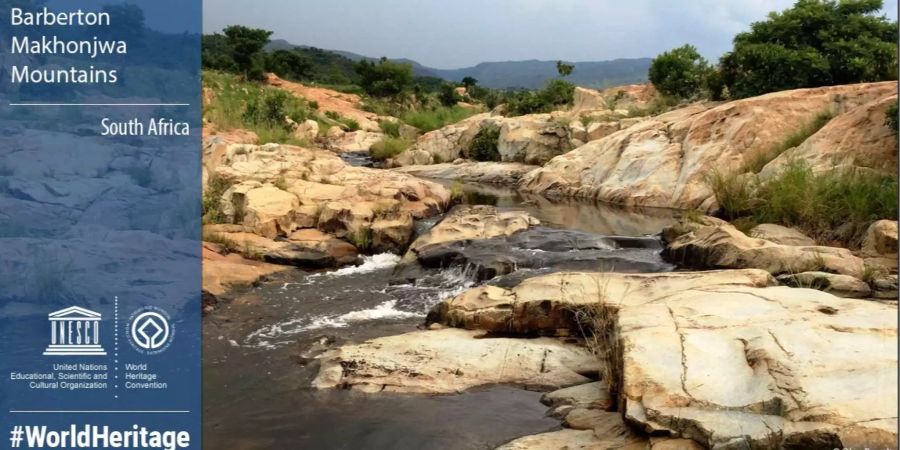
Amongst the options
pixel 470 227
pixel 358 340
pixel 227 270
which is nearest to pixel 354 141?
pixel 470 227

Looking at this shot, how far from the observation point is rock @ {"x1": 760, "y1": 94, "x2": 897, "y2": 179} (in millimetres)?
9148

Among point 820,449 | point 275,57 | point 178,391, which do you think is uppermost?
point 275,57

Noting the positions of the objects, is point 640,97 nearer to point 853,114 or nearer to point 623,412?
point 853,114

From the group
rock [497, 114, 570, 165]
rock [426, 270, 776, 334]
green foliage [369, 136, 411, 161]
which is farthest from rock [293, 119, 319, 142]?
rock [426, 270, 776, 334]

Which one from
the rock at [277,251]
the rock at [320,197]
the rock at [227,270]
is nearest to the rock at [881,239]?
the rock at [320,197]

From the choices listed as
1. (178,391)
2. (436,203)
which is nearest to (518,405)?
(178,391)

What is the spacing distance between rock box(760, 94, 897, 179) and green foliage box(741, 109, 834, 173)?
18.7 inches

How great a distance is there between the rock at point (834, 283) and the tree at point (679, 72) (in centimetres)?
1503

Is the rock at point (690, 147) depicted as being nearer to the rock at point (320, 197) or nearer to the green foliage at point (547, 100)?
the rock at point (320, 197)

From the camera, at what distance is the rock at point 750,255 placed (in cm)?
613

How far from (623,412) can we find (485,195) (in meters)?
11.3

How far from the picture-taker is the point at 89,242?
666cm

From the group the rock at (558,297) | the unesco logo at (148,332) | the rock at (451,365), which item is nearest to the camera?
the unesco logo at (148,332)

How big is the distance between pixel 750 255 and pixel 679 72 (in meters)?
14.9
